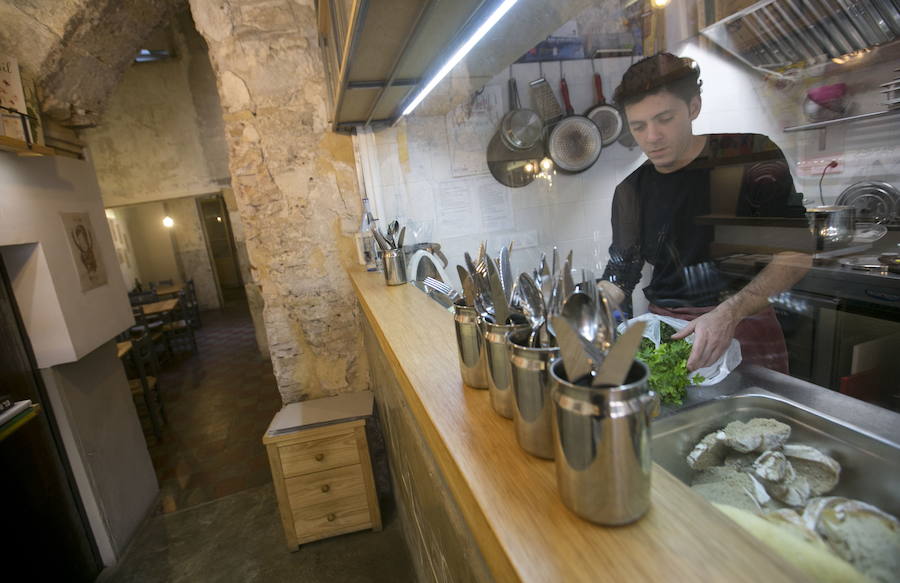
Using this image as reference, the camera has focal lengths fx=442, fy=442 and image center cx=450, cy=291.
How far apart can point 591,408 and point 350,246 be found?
2.55 metres

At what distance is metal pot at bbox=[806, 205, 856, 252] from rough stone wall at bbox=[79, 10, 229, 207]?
665cm

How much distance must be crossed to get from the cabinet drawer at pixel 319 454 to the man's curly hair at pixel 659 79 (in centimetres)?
230

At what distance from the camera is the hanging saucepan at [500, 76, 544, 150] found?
105cm

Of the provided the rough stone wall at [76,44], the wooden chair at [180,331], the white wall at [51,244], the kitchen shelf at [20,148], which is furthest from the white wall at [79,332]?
the wooden chair at [180,331]

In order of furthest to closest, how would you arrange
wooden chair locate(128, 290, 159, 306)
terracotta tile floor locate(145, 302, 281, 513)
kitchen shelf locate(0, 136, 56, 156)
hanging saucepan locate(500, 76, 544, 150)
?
wooden chair locate(128, 290, 159, 306) → terracotta tile floor locate(145, 302, 281, 513) → kitchen shelf locate(0, 136, 56, 156) → hanging saucepan locate(500, 76, 544, 150)

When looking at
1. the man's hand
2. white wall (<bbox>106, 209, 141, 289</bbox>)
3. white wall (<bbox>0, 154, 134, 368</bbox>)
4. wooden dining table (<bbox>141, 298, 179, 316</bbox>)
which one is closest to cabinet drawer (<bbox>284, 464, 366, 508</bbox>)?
white wall (<bbox>0, 154, 134, 368</bbox>)

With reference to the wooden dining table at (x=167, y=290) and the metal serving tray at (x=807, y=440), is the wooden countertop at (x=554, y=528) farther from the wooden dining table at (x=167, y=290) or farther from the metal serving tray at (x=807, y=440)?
the wooden dining table at (x=167, y=290)

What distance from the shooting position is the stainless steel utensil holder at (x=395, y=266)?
6.55 ft

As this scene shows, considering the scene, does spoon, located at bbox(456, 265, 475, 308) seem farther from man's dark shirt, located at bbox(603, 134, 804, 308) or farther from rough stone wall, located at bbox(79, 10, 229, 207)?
rough stone wall, located at bbox(79, 10, 229, 207)

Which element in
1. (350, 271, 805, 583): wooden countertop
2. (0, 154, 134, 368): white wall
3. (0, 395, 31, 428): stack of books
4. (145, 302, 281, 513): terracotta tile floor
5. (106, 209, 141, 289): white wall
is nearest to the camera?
(350, 271, 805, 583): wooden countertop

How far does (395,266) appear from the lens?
2.01 meters

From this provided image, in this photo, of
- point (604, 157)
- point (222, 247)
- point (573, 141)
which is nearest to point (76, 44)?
point (573, 141)

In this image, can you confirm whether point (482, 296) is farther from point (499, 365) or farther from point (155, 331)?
point (155, 331)

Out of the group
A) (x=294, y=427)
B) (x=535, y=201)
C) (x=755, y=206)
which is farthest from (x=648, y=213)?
(x=294, y=427)
